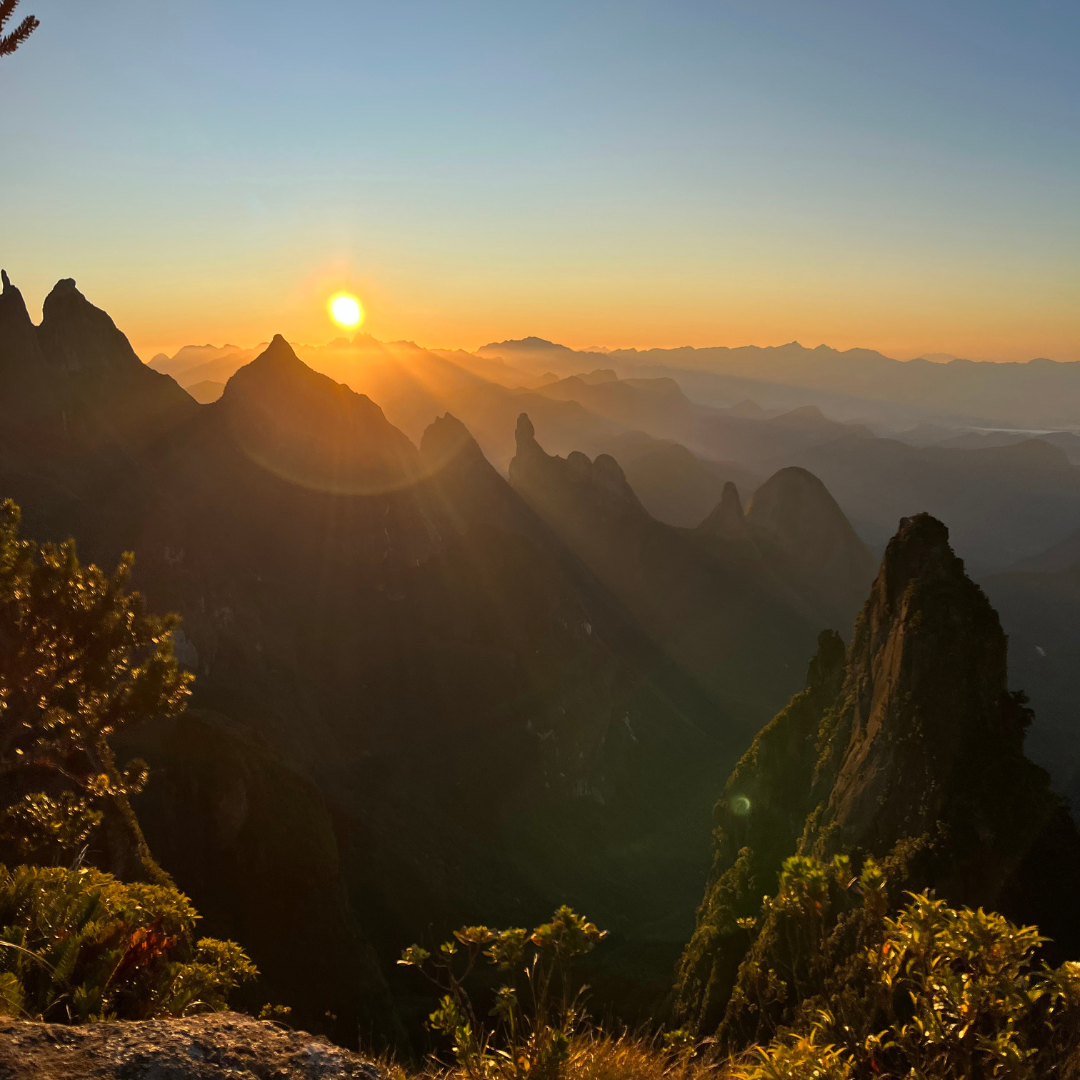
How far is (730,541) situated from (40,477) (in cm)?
9609

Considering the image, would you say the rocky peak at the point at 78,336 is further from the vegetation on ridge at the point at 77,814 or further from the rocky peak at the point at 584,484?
the rocky peak at the point at 584,484

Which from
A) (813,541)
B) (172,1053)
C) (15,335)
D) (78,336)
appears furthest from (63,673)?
(813,541)

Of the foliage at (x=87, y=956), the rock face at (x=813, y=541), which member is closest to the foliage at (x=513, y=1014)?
the foliage at (x=87, y=956)

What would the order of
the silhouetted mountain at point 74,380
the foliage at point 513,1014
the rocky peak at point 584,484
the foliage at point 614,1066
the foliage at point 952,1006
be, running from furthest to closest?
the rocky peak at point 584,484
the silhouetted mountain at point 74,380
the foliage at point 614,1066
the foliage at point 513,1014
the foliage at point 952,1006

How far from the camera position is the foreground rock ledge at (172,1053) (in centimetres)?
602

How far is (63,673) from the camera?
1594 centimetres

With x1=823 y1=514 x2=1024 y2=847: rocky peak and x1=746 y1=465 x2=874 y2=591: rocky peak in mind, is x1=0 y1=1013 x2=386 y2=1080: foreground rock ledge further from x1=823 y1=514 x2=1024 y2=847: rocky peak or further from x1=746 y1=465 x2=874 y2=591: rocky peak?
x1=746 y1=465 x2=874 y2=591: rocky peak

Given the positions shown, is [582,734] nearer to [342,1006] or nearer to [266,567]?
[266,567]

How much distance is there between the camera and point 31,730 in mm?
16500

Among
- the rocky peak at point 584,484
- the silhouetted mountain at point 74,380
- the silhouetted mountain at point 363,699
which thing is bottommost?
the silhouetted mountain at point 363,699

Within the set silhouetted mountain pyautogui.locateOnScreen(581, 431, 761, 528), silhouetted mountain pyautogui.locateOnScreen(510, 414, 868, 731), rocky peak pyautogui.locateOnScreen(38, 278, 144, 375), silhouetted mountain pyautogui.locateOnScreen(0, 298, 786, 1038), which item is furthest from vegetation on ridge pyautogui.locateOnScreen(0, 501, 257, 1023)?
silhouetted mountain pyautogui.locateOnScreen(581, 431, 761, 528)

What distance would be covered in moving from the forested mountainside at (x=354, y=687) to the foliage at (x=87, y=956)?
84.1ft

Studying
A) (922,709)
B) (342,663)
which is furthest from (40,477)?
(922,709)

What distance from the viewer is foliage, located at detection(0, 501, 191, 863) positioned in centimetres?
1502
